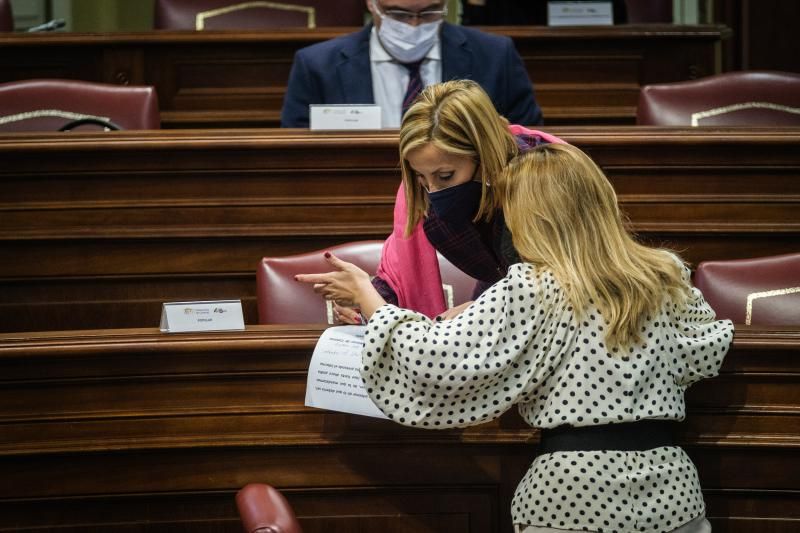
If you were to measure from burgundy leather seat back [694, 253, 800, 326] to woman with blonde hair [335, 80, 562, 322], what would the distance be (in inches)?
21.4

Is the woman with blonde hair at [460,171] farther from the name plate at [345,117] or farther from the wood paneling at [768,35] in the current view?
the wood paneling at [768,35]

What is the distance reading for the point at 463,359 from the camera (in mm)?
1594

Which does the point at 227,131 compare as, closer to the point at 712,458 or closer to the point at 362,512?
the point at 362,512

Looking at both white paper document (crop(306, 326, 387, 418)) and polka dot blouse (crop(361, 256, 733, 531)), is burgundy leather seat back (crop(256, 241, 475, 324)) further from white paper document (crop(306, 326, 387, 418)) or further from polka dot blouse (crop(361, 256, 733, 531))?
polka dot blouse (crop(361, 256, 733, 531))

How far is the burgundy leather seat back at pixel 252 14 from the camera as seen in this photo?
425cm

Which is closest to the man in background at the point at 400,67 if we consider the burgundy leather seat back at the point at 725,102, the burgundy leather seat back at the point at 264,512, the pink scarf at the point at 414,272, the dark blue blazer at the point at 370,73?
the dark blue blazer at the point at 370,73

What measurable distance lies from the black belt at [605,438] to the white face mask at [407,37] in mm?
1866

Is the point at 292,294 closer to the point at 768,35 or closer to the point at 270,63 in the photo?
the point at 270,63

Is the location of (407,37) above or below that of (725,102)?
above

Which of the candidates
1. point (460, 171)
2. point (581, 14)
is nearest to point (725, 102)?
point (581, 14)

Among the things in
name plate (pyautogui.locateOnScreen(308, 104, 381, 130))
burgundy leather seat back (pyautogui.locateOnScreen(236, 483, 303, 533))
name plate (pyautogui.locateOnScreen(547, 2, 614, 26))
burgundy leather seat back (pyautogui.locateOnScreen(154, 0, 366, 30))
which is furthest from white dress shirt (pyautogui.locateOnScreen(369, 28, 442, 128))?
burgundy leather seat back (pyautogui.locateOnScreen(236, 483, 303, 533))

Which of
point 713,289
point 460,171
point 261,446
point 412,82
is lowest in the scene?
point 261,446

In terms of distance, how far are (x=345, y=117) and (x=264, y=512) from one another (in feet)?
5.54

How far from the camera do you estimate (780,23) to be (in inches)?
205
